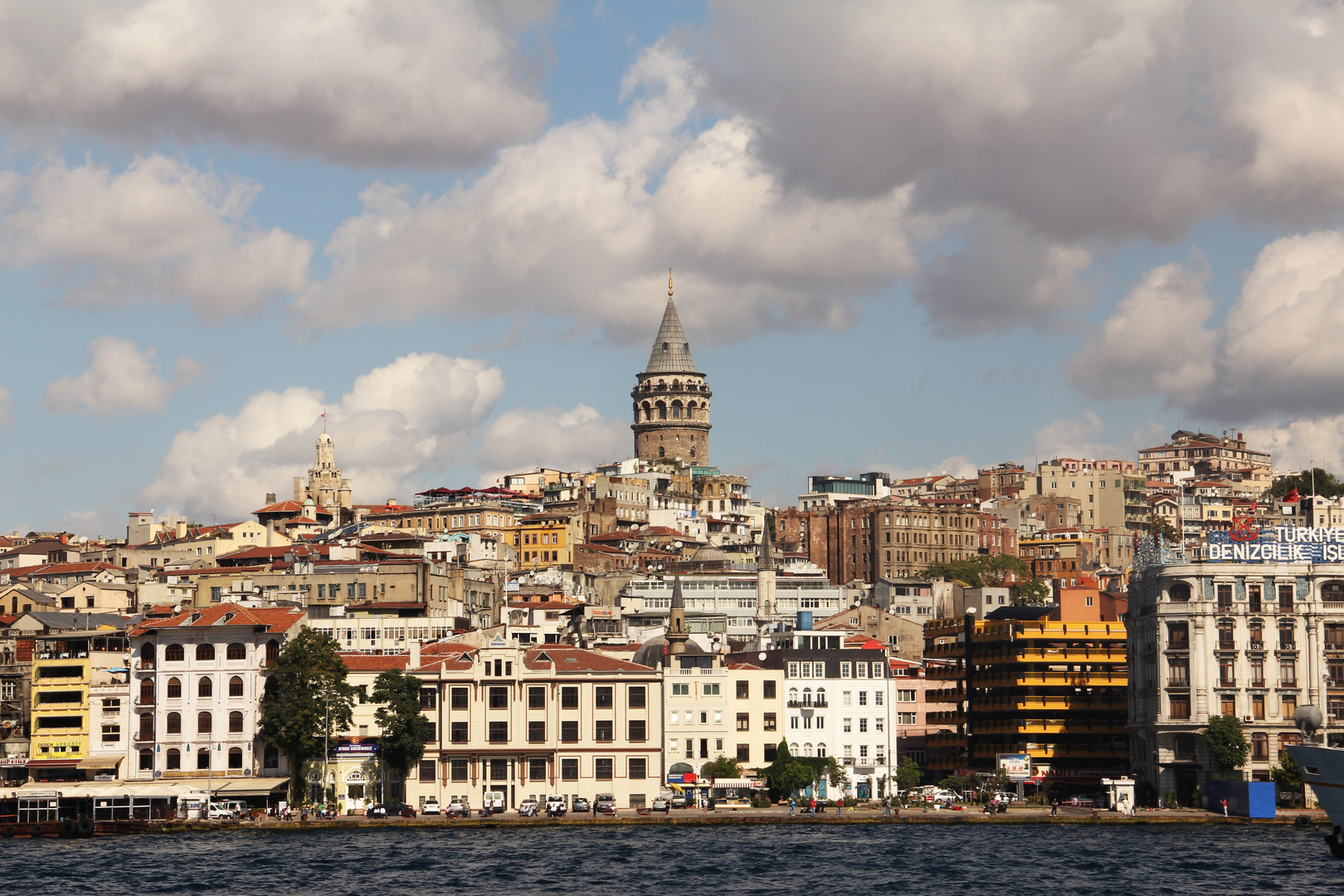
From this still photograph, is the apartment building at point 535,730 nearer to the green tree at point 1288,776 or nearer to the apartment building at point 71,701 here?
the apartment building at point 71,701

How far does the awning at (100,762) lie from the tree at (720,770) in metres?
34.6

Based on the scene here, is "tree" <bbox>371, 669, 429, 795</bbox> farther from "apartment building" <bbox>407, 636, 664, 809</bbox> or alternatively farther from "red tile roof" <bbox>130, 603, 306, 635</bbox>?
"red tile roof" <bbox>130, 603, 306, 635</bbox>

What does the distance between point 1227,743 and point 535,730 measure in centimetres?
3986

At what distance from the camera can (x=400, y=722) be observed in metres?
117

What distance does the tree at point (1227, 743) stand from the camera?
117m

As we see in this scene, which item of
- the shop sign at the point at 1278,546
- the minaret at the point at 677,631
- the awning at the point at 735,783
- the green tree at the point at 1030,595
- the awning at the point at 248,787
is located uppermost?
the shop sign at the point at 1278,546

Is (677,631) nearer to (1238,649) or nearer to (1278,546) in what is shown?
(1238,649)

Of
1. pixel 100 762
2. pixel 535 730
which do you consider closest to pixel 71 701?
pixel 100 762

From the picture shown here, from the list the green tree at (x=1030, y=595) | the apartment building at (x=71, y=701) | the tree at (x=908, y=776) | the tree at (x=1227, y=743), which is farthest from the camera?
the green tree at (x=1030, y=595)

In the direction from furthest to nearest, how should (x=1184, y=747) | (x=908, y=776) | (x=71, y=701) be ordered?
(x=908, y=776) < (x=71, y=701) < (x=1184, y=747)

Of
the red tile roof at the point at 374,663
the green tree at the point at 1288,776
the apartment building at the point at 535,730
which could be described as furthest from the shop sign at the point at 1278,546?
the red tile roof at the point at 374,663

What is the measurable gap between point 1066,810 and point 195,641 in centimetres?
5228

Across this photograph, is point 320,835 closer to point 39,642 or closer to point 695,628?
point 39,642

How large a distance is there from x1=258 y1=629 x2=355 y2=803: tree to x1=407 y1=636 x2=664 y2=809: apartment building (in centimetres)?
599
